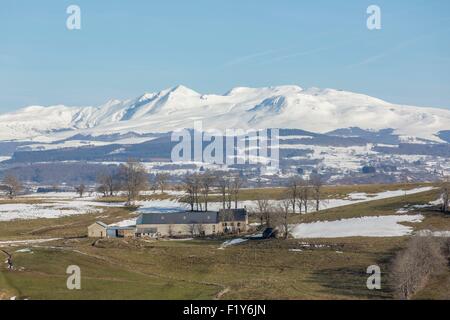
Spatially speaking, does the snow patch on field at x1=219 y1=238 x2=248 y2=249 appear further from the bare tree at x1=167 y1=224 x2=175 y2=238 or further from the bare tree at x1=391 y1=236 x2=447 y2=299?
the bare tree at x1=391 y1=236 x2=447 y2=299

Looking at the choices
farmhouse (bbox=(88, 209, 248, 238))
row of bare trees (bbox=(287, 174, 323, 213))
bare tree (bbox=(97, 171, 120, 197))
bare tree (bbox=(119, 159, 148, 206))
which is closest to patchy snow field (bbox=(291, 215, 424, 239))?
farmhouse (bbox=(88, 209, 248, 238))

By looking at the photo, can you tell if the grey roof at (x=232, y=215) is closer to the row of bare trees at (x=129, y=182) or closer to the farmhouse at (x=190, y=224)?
the farmhouse at (x=190, y=224)

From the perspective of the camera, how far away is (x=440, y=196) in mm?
116250

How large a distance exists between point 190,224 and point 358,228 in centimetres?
Answer: 2878

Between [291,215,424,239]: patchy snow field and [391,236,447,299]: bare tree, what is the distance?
2269 centimetres

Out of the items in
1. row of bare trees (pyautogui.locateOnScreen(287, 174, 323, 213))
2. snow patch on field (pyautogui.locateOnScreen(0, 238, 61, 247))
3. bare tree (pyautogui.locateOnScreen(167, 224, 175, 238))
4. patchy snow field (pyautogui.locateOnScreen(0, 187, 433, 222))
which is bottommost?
bare tree (pyautogui.locateOnScreen(167, 224, 175, 238))

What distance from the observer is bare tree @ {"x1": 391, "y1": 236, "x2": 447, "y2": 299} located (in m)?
61.3

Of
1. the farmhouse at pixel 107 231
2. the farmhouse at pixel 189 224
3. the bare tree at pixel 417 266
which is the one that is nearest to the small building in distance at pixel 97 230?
the farmhouse at pixel 107 231

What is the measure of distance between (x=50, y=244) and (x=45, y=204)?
215 feet

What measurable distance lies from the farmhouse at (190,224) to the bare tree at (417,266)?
153 feet

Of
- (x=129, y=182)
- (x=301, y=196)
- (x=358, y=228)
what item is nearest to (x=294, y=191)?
(x=301, y=196)

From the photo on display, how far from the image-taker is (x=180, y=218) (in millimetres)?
117250

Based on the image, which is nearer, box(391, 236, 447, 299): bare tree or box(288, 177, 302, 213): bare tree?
box(391, 236, 447, 299): bare tree

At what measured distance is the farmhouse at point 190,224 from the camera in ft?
375
